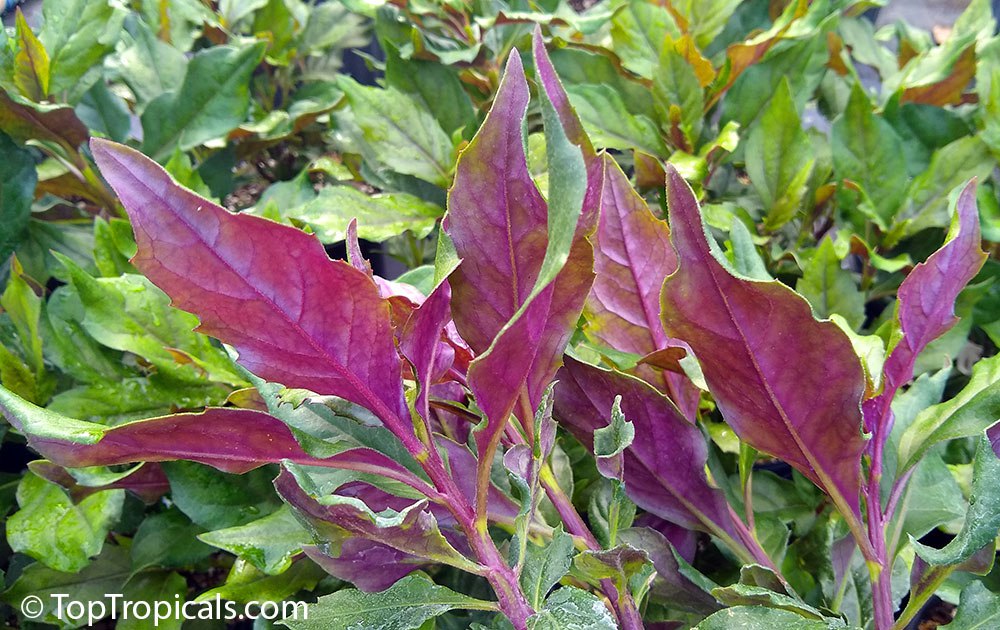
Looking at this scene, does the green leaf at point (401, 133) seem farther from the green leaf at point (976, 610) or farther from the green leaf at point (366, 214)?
the green leaf at point (976, 610)

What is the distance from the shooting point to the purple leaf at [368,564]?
51 centimetres

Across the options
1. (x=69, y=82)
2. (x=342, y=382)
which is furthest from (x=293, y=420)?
(x=69, y=82)

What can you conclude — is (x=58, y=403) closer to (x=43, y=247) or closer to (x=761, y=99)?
(x=43, y=247)

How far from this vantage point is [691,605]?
574mm

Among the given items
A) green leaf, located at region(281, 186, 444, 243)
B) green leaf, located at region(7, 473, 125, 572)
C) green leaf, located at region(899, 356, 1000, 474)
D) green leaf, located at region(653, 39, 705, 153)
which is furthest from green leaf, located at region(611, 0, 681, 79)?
green leaf, located at region(7, 473, 125, 572)

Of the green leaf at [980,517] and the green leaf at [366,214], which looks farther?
the green leaf at [366,214]

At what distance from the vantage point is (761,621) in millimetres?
458

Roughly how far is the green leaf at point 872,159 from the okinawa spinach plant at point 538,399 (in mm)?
340

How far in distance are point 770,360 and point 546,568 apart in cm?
19

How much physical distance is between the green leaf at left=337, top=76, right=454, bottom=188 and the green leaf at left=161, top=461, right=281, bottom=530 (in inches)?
16.3

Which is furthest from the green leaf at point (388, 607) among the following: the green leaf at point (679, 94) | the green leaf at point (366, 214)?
the green leaf at point (679, 94)

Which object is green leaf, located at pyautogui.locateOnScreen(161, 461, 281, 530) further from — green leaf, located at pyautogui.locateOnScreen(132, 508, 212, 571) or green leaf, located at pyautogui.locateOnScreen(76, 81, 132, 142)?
Result: green leaf, located at pyautogui.locateOnScreen(76, 81, 132, 142)

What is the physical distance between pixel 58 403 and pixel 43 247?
363mm

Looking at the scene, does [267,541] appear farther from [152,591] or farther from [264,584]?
[152,591]
